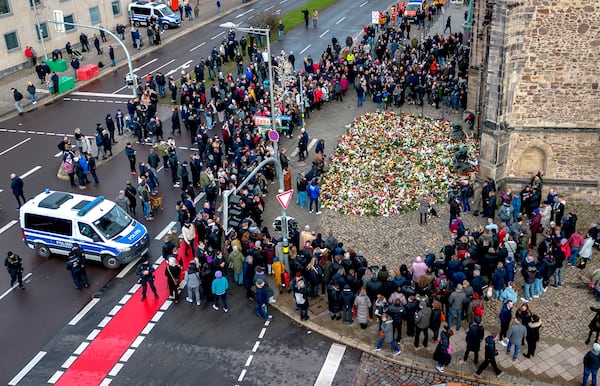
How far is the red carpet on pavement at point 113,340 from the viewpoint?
20.6 m

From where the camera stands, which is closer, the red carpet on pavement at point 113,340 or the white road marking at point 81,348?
the red carpet on pavement at point 113,340

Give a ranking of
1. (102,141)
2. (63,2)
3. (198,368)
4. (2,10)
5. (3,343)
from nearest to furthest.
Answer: (198,368) < (3,343) < (102,141) < (2,10) < (63,2)

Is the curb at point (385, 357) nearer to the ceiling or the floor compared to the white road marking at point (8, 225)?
nearer to the floor

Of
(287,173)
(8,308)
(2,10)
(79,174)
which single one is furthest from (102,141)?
(2,10)

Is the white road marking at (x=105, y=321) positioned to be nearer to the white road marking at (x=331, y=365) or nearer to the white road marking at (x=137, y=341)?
the white road marking at (x=137, y=341)

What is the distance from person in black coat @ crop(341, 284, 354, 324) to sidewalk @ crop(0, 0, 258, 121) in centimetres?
2730

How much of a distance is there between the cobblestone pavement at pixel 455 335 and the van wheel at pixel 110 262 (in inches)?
251

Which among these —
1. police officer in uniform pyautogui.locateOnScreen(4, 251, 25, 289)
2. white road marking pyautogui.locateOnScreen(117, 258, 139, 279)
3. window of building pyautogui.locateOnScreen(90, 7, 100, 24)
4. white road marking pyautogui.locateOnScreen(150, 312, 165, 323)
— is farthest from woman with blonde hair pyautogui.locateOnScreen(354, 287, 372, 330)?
window of building pyautogui.locateOnScreen(90, 7, 100, 24)

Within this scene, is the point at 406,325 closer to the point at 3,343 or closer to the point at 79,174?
the point at 3,343

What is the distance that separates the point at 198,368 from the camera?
20.8 metres

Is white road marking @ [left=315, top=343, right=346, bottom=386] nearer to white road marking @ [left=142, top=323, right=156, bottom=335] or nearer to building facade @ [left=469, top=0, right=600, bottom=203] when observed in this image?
white road marking @ [left=142, top=323, right=156, bottom=335]

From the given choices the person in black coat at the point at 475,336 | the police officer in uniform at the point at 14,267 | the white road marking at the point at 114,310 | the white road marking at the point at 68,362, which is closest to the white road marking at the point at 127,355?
the white road marking at the point at 68,362

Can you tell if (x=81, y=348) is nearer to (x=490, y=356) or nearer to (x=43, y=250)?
(x=43, y=250)

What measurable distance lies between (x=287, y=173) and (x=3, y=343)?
13.0 m
